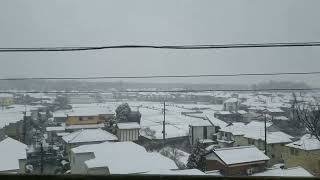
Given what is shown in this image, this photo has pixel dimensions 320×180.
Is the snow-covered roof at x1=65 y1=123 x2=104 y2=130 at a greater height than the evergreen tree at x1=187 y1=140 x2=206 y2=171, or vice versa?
the snow-covered roof at x1=65 y1=123 x2=104 y2=130

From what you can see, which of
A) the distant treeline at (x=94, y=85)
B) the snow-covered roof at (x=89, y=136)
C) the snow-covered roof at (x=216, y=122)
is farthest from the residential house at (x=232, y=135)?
the distant treeline at (x=94, y=85)

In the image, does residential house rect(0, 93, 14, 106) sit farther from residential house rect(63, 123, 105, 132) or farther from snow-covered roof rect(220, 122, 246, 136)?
snow-covered roof rect(220, 122, 246, 136)

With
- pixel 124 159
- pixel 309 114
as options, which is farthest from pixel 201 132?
pixel 124 159

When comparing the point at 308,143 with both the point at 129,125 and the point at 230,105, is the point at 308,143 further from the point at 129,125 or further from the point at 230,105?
the point at 129,125

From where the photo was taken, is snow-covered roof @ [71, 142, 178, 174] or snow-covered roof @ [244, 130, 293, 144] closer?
snow-covered roof @ [71, 142, 178, 174]

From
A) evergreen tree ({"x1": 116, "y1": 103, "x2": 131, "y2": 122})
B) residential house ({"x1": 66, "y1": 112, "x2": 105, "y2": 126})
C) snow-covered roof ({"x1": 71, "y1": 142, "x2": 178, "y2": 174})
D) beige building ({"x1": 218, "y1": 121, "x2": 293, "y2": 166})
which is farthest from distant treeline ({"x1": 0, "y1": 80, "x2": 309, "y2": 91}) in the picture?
residential house ({"x1": 66, "y1": 112, "x2": 105, "y2": 126})

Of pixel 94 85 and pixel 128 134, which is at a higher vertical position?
pixel 94 85
